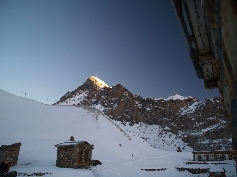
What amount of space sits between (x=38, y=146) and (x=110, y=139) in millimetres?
18023

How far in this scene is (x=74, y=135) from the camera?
128 feet

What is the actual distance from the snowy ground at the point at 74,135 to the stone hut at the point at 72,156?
1.63m

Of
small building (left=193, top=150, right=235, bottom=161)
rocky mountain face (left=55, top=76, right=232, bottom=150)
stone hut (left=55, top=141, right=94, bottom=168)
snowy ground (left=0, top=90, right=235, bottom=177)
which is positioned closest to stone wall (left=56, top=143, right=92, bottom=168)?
stone hut (left=55, top=141, right=94, bottom=168)

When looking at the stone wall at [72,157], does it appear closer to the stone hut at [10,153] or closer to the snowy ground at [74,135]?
the snowy ground at [74,135]

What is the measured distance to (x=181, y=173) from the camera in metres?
26.3

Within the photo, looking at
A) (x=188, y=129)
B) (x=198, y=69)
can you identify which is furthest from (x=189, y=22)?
(x=188, y=129)

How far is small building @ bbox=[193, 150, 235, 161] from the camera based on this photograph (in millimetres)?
34094

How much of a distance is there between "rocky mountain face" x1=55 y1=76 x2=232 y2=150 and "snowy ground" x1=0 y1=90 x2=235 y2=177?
37.6m

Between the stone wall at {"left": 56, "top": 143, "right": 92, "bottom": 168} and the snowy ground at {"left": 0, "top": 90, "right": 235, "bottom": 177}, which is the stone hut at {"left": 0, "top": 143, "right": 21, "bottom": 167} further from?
the stone wall at {"left": 56, "top": 143, "right": 92, "bottom": 168}

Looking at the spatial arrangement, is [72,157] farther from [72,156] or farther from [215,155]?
[215,155]

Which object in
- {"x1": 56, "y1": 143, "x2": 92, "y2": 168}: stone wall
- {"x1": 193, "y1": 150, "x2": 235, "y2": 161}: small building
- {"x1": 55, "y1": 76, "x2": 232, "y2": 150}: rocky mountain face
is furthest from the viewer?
{"x1": 55, "y1": 76, "x2": 232, "y2": 150}: rocky mountain face

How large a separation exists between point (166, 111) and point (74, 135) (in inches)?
3247

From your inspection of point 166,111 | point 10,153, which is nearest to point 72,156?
point 10,153

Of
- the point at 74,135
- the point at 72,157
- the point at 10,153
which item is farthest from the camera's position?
the point at 74,135
